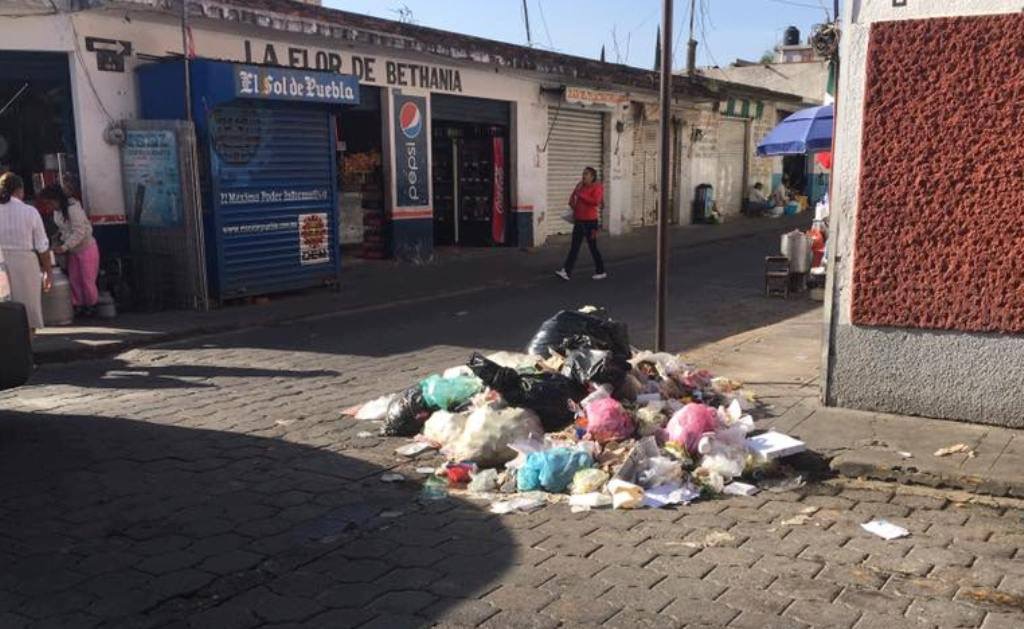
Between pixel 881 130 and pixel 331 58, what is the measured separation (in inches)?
409

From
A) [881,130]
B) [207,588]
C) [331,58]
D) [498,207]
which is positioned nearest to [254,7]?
[331,58]

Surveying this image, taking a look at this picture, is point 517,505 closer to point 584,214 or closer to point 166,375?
point 166,375

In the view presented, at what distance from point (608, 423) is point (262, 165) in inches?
307

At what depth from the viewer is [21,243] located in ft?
28.0

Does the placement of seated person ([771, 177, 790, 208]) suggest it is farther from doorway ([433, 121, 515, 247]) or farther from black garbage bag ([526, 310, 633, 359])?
black garbage bag ([526, 310, 633, 359])

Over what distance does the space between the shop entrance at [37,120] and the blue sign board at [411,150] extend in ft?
19.3

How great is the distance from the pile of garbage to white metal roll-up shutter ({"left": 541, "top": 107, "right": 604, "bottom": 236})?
13.4 m

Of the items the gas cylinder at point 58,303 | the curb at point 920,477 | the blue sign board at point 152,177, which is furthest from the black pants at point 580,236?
the curb at point 920,477

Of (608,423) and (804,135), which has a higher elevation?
(804,135)

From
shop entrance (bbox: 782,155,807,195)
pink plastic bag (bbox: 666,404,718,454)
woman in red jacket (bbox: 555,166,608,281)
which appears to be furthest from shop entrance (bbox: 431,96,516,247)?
shop entrance (bbox: 782,155,807,195)

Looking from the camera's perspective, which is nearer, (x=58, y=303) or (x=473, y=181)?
(x=58, y=303)

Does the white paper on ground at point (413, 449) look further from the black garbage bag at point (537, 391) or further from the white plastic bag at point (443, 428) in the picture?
the black garbage bag at point (537, 391)

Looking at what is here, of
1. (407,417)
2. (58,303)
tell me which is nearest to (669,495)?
(407,417)

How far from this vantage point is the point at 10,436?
5953 mm
